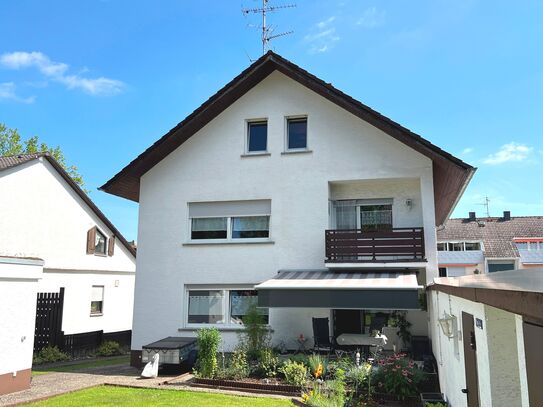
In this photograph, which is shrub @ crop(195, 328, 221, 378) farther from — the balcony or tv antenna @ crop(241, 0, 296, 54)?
tv antenna @ crop(241, 0, 296, 54)

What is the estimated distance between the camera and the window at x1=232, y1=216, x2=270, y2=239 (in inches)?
771

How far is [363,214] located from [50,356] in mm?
15602

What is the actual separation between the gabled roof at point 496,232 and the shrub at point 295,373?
6075cm

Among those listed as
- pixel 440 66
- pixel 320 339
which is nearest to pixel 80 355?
pixel 320 339

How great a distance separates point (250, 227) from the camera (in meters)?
19.8

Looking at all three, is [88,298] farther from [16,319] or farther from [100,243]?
[16,319]

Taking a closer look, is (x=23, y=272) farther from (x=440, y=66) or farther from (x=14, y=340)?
(x=440, y=66)

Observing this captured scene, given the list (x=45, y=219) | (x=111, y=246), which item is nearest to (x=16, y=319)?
(x=45, y=219)

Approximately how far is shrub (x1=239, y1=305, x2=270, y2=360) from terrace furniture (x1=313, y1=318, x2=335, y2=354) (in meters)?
1.96

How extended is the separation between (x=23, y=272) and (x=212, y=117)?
10.2m

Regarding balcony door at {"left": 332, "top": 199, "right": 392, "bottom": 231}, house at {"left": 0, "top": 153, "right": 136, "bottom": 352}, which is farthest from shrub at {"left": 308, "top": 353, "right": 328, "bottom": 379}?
house at {"left": 0, "top": 153, "right": 136, "bottom": 352}

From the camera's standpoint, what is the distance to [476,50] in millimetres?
14453

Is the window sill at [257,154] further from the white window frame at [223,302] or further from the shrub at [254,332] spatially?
the shrub at [254,332]

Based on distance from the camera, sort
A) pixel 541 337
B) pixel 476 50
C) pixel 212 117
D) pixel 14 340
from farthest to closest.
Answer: pixel 212 117
pixel 476 50
pixel 14 340
pixel 541 337
